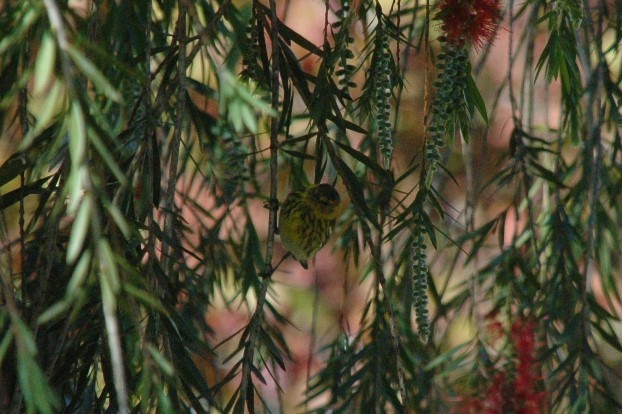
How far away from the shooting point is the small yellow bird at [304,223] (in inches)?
83.0

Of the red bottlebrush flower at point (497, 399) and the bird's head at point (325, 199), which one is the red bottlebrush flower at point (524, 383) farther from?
the bird's head at point (325, 199)

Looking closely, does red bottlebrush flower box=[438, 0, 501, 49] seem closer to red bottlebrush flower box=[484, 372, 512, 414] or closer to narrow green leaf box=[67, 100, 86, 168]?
red bottlebrush flower box=[484, 372, 512, 414]

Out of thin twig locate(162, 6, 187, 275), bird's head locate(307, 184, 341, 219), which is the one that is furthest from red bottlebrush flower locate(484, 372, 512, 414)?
bird's head locate(307, 184, 341, 219)

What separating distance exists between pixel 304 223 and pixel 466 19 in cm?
97

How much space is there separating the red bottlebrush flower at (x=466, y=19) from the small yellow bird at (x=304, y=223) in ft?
2.69

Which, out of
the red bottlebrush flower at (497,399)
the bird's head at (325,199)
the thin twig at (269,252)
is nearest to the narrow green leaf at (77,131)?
the thin twig at (269,252)

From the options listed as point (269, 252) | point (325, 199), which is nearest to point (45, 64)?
point (269, 252)

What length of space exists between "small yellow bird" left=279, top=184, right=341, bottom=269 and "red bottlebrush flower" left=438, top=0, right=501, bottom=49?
0.82m

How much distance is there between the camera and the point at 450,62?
1.32m

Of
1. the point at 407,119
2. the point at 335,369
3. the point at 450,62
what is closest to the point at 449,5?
the point at 450,62

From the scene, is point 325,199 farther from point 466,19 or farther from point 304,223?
point 466,19

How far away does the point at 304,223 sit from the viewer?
2168 millimetres

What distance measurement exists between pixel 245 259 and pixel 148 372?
1.16m

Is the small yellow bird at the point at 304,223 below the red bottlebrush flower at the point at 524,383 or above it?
above
